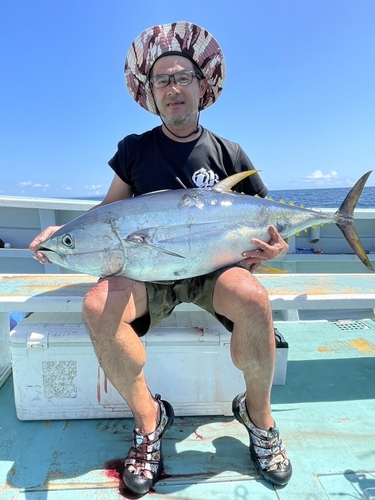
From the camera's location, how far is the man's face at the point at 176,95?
1.84 m

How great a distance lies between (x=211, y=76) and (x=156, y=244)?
1148 millimetres

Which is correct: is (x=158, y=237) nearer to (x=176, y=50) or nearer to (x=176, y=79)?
(x=176, y=79)

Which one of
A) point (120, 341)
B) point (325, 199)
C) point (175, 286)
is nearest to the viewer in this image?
point (120, 341)

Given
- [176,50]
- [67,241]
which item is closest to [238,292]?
[67,241]

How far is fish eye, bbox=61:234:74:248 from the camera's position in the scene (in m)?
1.48

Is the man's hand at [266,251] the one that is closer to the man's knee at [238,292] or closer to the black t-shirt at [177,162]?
the man's knee at [238,292]

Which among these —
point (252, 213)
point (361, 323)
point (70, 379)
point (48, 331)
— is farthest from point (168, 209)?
point (361, 323)

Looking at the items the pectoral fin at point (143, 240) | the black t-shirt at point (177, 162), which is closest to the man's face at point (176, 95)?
the black t-shirt at point (177, 162)

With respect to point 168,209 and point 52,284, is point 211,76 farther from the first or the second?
point 52,284

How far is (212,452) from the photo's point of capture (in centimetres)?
158

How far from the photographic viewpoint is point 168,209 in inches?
59.9

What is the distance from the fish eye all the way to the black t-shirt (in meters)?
0.59

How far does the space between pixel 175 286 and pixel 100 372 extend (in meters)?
0.60

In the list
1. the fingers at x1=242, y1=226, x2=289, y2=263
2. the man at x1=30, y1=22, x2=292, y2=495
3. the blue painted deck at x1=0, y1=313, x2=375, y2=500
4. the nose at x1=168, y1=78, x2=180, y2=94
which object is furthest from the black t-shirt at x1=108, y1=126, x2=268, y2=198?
the blue painted deck at x1=0, y1=313, x2=375, y2=500
